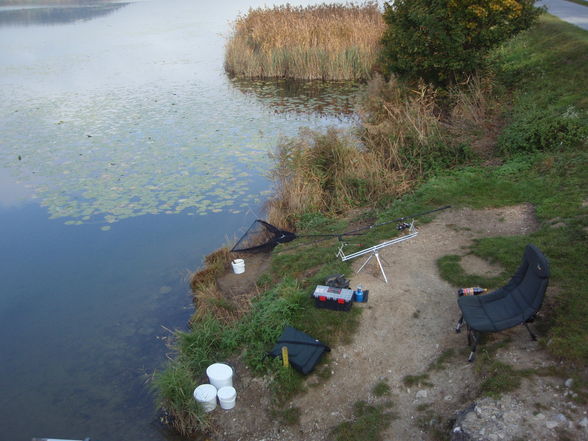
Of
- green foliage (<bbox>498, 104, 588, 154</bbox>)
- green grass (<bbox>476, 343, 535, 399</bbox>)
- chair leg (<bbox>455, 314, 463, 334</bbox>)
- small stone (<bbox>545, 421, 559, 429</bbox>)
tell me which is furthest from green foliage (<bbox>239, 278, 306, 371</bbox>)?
green foliage (<bbox>498, 104, 588, 154</bbox>)

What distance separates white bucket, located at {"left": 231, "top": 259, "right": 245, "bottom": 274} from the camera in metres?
8.10

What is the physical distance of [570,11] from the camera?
2045cm

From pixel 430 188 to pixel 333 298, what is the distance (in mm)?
3979

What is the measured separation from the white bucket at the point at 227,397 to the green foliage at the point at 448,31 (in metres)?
9.43

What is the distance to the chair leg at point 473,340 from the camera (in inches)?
195

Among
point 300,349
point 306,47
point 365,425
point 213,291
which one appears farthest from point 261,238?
point 306,47

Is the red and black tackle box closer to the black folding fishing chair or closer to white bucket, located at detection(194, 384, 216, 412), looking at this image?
the black folding fishing chair

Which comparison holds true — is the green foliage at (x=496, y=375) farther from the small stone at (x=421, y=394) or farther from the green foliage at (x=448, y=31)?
the green foliage at (x=448, y=31)

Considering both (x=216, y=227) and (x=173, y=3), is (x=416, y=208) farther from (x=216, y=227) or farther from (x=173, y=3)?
(x=173, y=3)

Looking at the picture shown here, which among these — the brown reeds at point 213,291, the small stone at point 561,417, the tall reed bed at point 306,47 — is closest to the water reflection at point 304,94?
the tall reed bed at point 306,47

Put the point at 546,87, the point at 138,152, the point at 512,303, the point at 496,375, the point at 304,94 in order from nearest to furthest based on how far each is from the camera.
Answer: the point at 496,375 → the point at 512,303 → the point at 546,87 → the point at 138,152 → the point at 304,94

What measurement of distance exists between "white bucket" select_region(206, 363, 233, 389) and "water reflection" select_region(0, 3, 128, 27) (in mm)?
37833

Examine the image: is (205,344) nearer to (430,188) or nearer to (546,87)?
(430,188)

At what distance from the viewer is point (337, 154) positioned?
1028 centimetres
